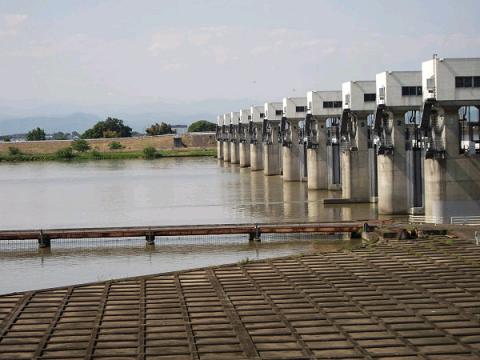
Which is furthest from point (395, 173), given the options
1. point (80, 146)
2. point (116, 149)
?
point (116, 149)

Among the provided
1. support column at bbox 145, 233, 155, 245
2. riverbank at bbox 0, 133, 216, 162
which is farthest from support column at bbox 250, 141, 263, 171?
support column at bbox 145, 233, 155, 245

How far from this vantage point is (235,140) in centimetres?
12431

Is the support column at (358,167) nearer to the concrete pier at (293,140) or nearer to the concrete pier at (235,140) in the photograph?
the concrete pier at (293,140)

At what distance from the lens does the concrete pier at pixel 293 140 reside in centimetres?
8181

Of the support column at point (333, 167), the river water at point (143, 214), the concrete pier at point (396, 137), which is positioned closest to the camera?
the river water at point (143, 214)

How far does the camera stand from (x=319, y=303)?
930 inches

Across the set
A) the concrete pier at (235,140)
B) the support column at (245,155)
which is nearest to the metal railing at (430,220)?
the support column at (245,155)

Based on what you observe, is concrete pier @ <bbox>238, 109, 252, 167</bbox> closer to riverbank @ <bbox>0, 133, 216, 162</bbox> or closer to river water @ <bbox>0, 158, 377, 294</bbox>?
river water @ <bbox>0, 158, 377, 294</bbox>

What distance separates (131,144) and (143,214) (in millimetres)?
125074

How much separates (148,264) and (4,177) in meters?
72.4

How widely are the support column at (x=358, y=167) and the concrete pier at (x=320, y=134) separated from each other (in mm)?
11443

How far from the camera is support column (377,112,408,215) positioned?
1967 inches

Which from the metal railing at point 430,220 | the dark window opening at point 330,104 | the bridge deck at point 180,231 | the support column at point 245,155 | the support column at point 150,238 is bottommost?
the support column at point 150,238

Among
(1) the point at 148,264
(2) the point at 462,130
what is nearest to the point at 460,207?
(2) the point at 462,130
